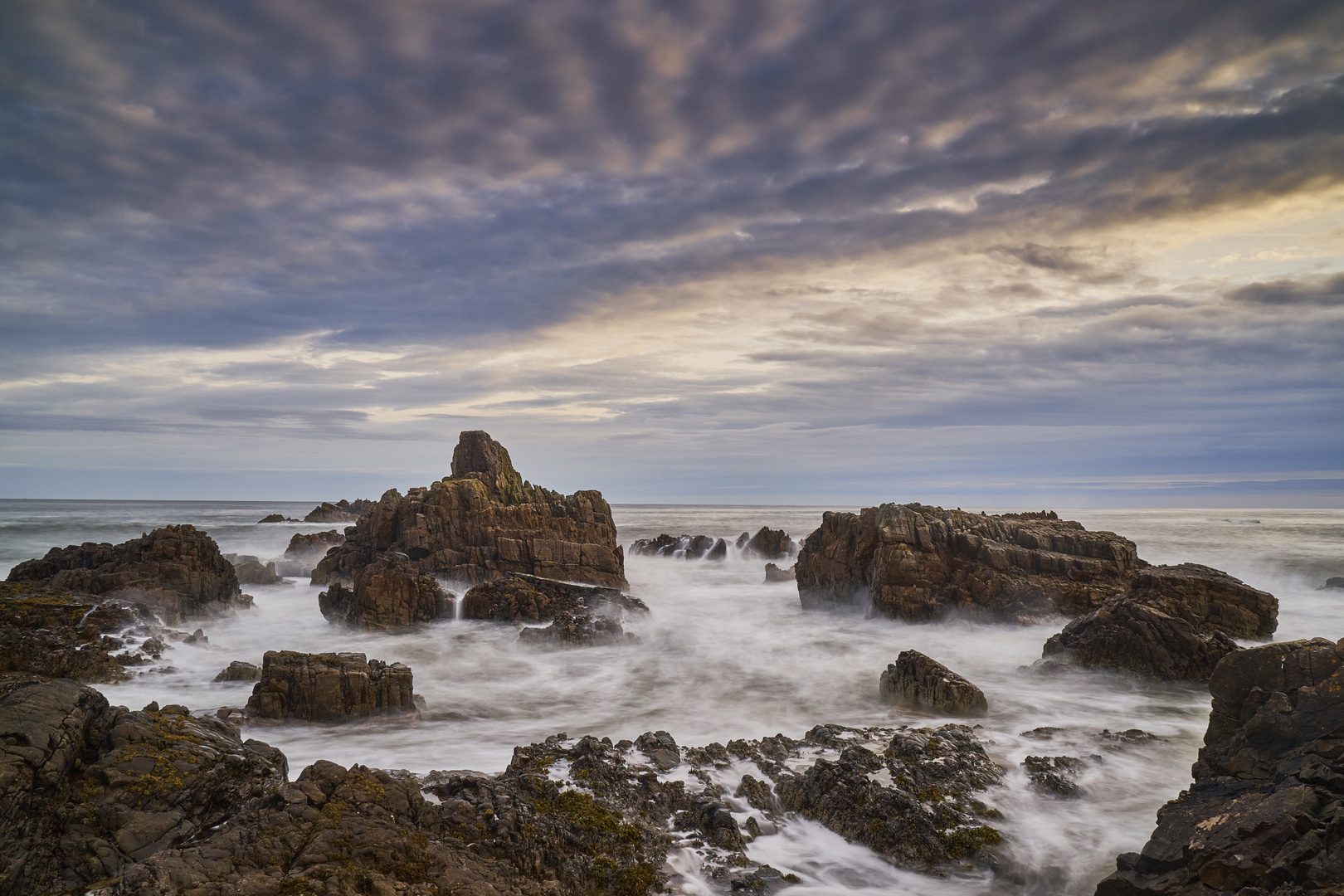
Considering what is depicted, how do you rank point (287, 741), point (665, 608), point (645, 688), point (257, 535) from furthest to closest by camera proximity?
point (257, 535), point (665, 608), point (645, 688), point (287, 741)

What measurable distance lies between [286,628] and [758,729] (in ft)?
69.5

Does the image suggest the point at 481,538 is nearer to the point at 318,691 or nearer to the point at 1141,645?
the point at 318,691

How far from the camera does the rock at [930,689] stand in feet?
53.2

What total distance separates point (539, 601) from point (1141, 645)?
74.0 ft

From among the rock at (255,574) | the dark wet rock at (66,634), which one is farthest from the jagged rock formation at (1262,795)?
the rock at (255,574)

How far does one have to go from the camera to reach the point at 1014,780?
11586 mm

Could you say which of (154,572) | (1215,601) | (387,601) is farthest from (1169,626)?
(154,572)

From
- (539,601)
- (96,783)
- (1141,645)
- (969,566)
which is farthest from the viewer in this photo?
(539,601)

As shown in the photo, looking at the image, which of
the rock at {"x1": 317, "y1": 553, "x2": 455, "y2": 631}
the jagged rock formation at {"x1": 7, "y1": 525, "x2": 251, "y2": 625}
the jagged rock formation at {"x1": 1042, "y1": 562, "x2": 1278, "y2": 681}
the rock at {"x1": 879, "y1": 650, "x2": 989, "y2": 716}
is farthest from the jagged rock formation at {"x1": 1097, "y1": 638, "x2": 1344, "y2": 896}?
the jagged rock formation at {"x1": 7, "y1": 525, "x2": 251, "y2": 625}

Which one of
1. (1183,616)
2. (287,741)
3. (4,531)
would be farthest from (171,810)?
(4,531)

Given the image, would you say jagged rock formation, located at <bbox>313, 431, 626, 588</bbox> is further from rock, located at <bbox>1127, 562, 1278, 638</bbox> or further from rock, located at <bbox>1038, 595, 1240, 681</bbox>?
rock, located at <bbox>1127, 562, 1278, 638</bbox>

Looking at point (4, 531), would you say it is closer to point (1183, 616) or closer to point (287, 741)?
point (287, 741)

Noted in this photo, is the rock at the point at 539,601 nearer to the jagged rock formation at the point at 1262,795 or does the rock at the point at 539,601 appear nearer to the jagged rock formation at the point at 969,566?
the jagged rock formation at the point at 969,566

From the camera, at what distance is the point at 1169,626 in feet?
64.0
